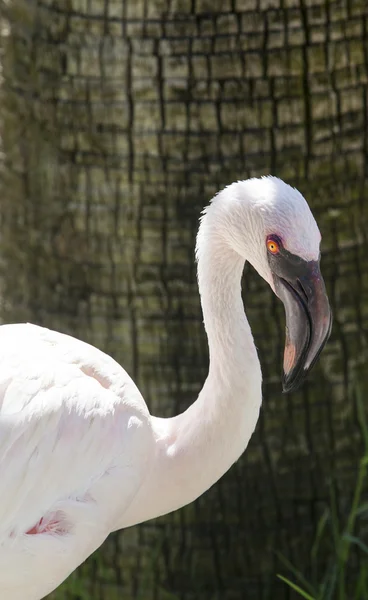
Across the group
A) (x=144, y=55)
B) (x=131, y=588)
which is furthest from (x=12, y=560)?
(x=144, y=55)

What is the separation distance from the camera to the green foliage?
494 cm

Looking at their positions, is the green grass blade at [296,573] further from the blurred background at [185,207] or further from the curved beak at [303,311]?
the curved beak at [303,311]

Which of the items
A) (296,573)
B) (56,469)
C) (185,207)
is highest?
(185,207)

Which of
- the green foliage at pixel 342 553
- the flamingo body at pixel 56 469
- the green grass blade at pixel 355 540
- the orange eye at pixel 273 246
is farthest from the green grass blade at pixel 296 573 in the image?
the orange eye at pixel 273 246

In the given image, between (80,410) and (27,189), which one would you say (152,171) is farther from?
(80,410)

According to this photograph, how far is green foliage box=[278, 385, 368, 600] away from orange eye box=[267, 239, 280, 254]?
138cm

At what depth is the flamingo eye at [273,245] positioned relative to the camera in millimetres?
3795

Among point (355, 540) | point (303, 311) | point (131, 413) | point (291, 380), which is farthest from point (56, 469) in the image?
point (355, 540)

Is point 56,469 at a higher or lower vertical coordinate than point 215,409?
lower

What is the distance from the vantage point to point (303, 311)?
3773 millimetres

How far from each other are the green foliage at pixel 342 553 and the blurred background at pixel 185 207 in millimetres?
25

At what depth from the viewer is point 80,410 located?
13.1 feet

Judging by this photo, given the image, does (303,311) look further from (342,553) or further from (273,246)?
(342,553)

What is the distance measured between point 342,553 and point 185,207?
1599 millimetres
